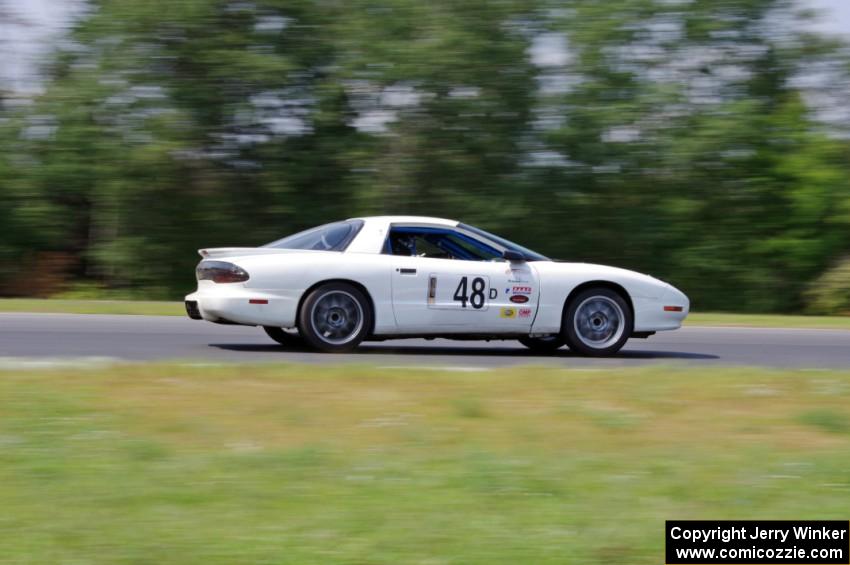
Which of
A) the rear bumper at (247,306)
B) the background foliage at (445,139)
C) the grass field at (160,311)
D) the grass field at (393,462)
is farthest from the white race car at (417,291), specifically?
the background foliage at (445,139)

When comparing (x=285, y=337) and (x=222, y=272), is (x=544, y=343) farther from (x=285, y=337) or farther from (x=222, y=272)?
(x=222, y=272)

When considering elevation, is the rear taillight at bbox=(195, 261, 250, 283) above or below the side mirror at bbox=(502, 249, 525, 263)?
below

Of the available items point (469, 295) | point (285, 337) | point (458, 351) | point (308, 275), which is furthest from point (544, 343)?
point (308, 275)

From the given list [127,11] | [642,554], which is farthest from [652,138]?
[642,554]

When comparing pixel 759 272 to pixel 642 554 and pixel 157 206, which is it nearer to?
pixel 157 206

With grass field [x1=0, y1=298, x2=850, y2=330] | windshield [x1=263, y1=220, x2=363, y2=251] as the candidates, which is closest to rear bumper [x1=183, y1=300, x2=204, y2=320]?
windshield [x1=263, y1=220, x2=363, y2=251]

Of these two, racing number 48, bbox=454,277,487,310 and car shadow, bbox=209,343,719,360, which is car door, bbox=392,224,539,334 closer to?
racing number 48, bbox=454,277,487,310

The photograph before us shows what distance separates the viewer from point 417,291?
443 inches

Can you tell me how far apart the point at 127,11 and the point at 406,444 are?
63.6 feet

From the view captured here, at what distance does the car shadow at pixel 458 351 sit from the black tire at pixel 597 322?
0.18 meters

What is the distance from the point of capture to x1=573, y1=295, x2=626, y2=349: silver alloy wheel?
11828 mm

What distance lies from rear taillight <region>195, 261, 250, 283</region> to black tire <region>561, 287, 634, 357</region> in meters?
3.32
